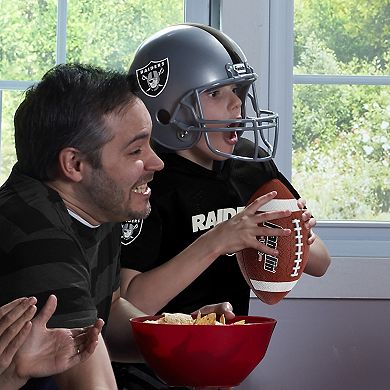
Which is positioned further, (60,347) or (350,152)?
(350,152)

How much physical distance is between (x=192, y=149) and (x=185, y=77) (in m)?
0.14

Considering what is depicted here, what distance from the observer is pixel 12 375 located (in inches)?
50.2

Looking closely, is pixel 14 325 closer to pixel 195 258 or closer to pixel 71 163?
pixel 71 163

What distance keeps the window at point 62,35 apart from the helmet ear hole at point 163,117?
2.27 ft

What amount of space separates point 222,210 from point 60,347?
2.70ft

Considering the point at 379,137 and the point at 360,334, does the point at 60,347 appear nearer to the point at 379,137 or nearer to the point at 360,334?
the point at 360,334

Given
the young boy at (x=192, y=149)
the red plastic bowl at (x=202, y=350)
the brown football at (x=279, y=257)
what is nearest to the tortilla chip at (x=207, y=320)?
the red plastic bowl at (x=202, y=350)

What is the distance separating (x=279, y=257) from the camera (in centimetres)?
173

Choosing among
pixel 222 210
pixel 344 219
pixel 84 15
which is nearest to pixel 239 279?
pixel 222 210

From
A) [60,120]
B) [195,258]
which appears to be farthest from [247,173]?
[60,120]

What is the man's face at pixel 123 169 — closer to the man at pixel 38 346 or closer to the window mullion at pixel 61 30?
the man at pixel 38 346

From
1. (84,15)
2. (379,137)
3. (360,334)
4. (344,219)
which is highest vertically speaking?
(84,15)

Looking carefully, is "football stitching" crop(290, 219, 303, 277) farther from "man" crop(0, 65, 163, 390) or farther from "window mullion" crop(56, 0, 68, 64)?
"window mullion" crop(56, 0, 68, 64)

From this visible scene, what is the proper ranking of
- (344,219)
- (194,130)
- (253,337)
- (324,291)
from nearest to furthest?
(253,337) → (194,130) → (324,291) → (344,219)
